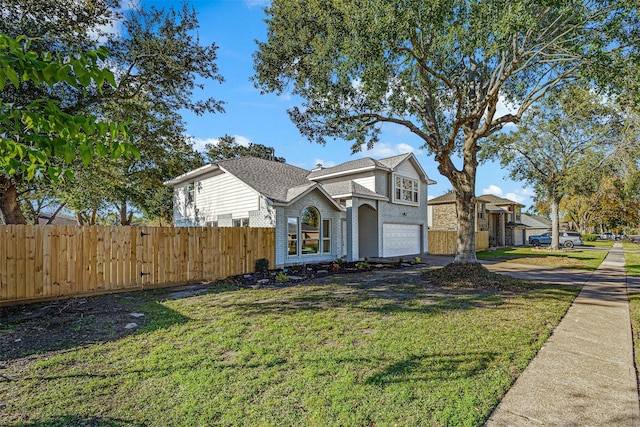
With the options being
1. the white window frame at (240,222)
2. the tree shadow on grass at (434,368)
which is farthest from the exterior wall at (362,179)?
the tree shadow on grass at (434,368)

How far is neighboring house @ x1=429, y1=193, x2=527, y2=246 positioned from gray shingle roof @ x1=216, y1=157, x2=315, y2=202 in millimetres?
14912

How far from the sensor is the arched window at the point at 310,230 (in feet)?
51.9

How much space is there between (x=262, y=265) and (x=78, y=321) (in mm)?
7314

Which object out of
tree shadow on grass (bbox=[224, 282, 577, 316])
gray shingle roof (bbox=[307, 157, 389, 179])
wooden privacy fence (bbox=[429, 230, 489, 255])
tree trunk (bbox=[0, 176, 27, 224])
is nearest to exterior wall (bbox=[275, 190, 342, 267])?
gray shingle roof (bbox=[307, 157, 389, 179])

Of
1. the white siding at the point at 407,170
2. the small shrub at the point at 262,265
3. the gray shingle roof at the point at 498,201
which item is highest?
the white siding at the point at 407,170

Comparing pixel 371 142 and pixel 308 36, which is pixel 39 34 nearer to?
pixel 308 36

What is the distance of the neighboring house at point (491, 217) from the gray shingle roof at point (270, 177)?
1491cm

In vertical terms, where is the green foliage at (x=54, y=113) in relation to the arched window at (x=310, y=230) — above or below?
above

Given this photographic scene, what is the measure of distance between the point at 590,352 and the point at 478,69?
35.4 feet

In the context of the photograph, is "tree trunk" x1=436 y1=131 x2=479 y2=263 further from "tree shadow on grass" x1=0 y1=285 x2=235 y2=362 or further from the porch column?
"tree shadow on grass" x1=0 y1=285 x2=235 y2=362

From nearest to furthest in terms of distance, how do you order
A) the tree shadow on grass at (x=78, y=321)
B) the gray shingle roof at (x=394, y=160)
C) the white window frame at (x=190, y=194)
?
the tree shadow on grass at (x=78, y=321), the white window frame at (x=190, y=194), the gray shingle roof at (x=394, y=160)

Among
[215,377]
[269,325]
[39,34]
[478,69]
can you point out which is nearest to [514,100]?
[478,69]

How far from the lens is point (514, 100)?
42.5 ft

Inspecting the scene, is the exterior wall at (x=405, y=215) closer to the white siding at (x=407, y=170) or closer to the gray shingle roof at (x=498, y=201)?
the white siding at (x=407, y=170)
